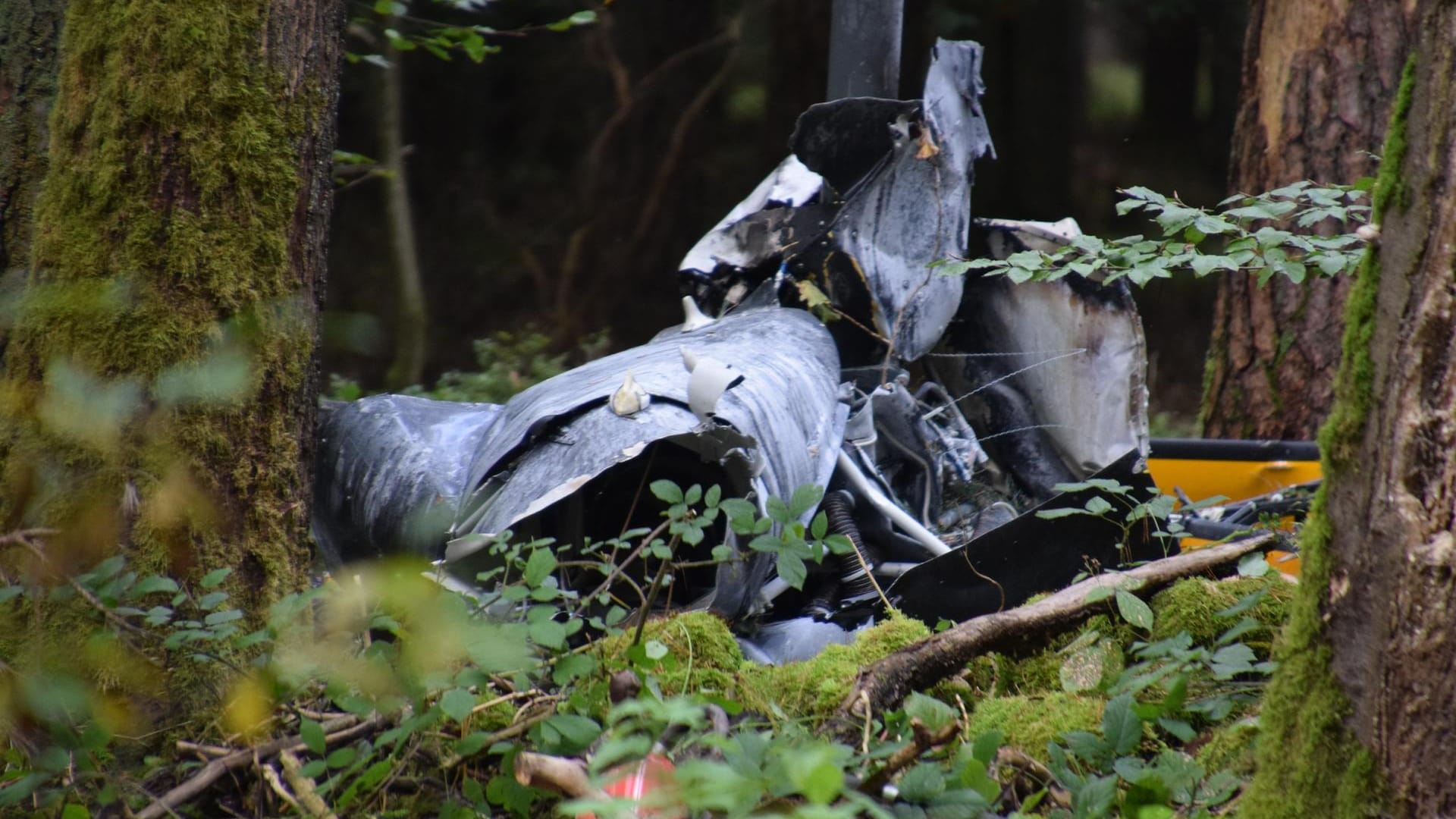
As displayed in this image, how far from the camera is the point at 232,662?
2.13m

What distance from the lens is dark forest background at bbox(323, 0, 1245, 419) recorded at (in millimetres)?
11680

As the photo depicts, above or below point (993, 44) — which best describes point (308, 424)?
below

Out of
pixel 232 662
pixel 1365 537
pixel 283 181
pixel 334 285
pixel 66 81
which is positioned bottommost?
pixel 334 285

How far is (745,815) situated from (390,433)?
7.11 ft

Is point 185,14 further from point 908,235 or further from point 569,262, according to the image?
point 569,262

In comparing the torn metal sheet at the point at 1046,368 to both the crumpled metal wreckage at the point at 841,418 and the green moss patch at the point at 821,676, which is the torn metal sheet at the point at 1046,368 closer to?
the crumpled metal wreckage at the point at 841,418

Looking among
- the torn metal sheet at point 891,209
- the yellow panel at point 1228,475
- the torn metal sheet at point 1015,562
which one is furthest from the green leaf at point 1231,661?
the yellow panel at point 1228,475

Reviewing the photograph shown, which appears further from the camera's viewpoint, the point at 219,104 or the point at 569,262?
the point at 569,262

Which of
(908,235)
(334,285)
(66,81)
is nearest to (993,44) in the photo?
(334,285)

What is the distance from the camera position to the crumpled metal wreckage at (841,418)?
2.83 m

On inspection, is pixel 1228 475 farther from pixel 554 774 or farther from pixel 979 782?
pixel 554 774

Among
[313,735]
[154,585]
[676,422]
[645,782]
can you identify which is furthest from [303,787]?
[676,422]

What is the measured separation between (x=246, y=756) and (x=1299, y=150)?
17.1ft

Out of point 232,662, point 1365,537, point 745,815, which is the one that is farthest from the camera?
point 232,662
